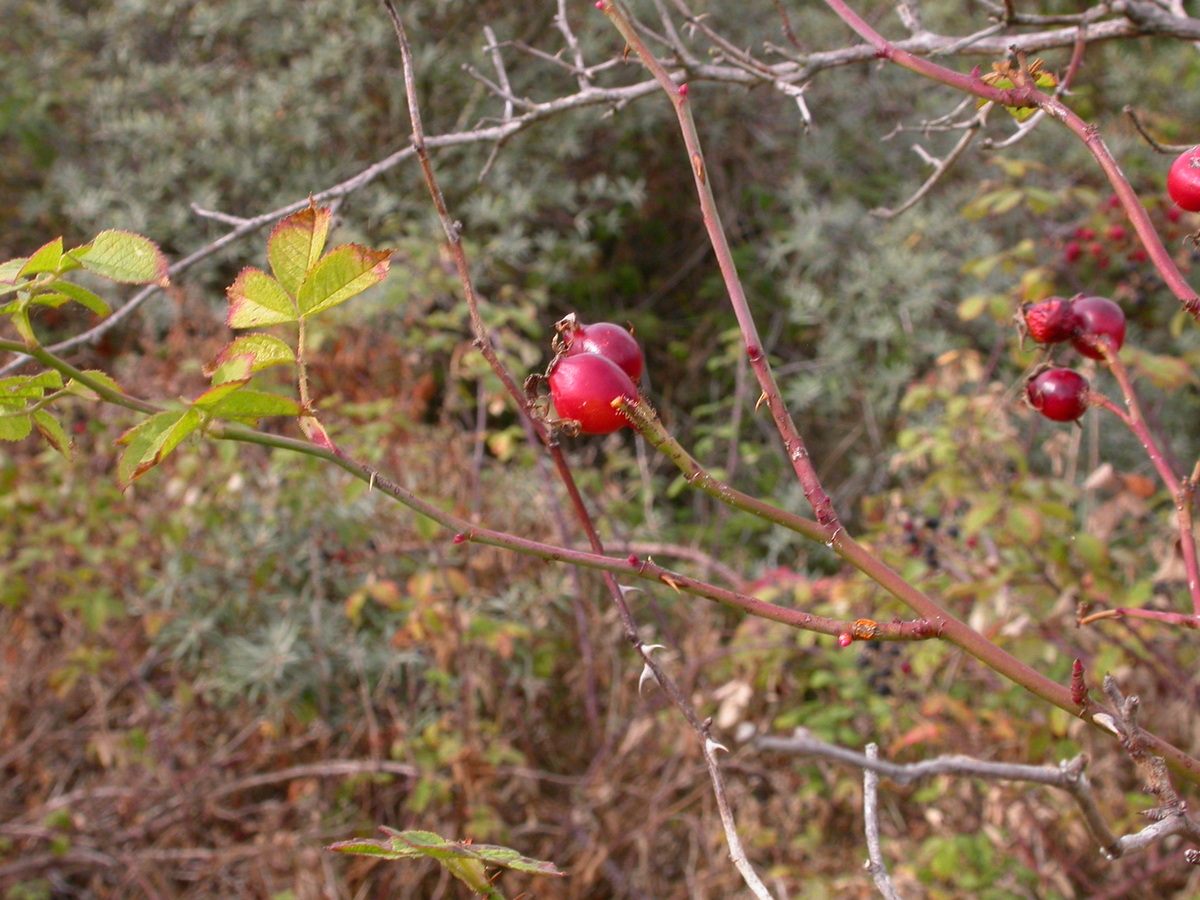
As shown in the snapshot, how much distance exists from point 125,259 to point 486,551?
2002 mm

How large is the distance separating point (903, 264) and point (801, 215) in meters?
0.46

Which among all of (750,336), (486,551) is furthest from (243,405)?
(486,551)

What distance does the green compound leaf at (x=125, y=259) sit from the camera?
0.55 metres

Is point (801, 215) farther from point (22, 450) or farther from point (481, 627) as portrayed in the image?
point (22, 450)

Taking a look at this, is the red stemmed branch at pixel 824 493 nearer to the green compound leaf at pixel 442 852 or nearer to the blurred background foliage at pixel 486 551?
the green compound leaf at pixel 442 852

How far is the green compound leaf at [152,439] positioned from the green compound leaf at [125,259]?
77 mm

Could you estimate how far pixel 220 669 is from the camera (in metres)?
2.42

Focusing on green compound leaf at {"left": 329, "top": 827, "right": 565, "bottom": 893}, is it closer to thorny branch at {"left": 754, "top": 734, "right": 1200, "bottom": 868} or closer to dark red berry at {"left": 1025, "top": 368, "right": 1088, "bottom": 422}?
thorny branch at {"left": 754, "top": 734, "right": 1200, "bottom": 868}

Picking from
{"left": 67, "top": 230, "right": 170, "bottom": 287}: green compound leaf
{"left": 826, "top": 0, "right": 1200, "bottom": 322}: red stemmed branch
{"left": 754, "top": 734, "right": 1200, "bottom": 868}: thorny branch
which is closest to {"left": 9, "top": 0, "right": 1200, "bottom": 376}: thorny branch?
{"left": 826, "top": 0, "right": 1200, "bottom": 322}: red stemmed branch

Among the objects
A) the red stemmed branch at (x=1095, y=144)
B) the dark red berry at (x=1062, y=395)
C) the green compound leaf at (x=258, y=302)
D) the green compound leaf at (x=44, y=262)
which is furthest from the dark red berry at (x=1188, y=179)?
the green compound leaf at (x=44, y=262)

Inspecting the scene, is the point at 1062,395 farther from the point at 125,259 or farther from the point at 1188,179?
the point at 125,259

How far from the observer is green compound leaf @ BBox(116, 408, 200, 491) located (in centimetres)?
51

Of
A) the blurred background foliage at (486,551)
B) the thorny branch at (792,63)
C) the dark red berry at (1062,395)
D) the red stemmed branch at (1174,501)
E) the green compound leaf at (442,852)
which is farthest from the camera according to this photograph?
the blurred background foliage at (486,551)

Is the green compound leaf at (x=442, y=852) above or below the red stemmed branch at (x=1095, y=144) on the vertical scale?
below
